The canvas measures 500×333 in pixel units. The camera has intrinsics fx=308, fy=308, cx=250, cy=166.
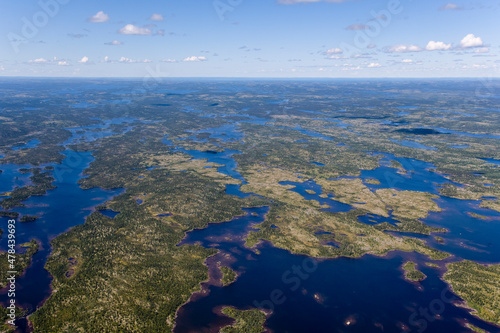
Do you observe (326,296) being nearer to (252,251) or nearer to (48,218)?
(252,251)

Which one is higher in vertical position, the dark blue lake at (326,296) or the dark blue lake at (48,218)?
the dark blue lake at (48,218)

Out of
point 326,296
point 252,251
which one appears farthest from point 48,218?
point 326,296

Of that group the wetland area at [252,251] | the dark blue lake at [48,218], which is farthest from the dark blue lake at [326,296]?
the dark blue lake at [48,218]

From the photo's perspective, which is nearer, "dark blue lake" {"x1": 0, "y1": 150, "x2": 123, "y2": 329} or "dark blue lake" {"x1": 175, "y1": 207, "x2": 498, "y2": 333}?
"dark blue lake" {"x1": 175, "y1": 207, "x2": 498, "y2": 333}

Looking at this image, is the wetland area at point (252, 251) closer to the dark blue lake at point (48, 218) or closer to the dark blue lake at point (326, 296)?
the dark blue lake at point (326, 296)

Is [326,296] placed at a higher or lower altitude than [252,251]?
lower

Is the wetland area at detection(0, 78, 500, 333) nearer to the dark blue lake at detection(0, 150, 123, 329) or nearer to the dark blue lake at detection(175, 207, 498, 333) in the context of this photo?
the dark blue lake at detection(175, 207, 498, 333)

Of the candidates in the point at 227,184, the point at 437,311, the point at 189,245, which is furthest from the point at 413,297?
the point at 227,184

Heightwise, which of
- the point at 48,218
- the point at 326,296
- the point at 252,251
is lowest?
the point at 326,296

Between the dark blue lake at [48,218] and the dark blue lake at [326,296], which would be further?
the dark blue lake at [48,218]

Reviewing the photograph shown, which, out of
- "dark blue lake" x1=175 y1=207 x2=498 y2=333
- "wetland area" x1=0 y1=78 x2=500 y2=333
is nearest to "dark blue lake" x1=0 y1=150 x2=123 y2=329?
"wetland area" x1=0 y1=78 x2=500 y2=333

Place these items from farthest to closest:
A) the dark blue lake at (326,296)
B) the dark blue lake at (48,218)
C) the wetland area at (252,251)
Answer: the dark blue lake at (48,218) → the wetland area at (252,251) → the dark blue lake at (326,296)

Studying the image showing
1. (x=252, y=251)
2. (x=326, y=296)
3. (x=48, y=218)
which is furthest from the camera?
(x=48, y=218)
